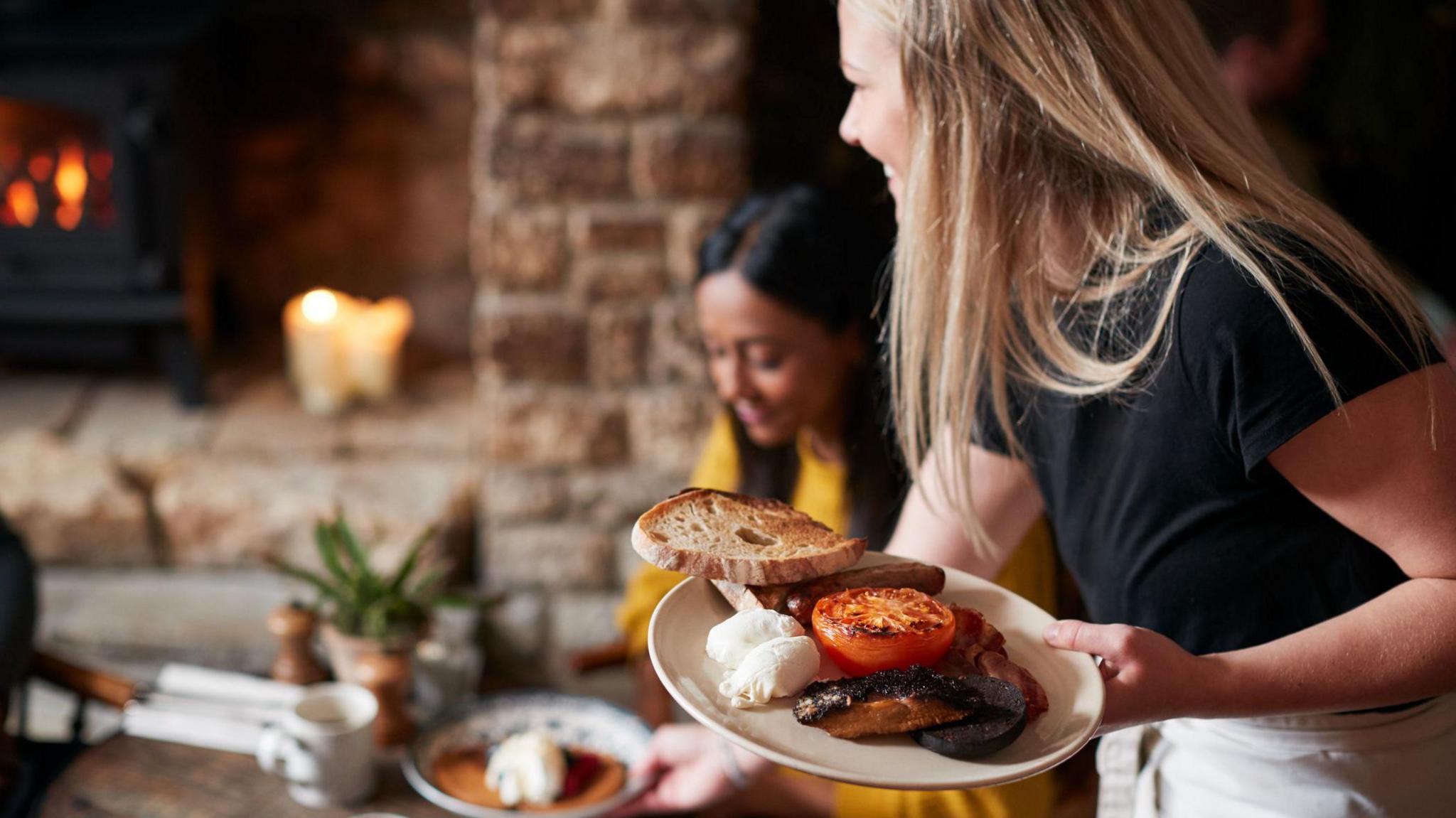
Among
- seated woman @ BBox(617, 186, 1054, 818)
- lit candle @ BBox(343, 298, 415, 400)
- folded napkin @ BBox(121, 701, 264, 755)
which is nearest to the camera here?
folded napkin @ BBox(121, 701, 264, 755)

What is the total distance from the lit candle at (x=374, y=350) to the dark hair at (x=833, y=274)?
1113mm

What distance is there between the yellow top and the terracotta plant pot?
331 mm

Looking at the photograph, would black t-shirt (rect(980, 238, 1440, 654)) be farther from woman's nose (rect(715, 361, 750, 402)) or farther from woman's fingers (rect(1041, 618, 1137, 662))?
woman's nose (rect(715, 361, 750, 402))

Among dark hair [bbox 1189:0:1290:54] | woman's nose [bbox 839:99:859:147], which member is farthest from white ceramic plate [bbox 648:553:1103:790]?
dark hair [bbox 1189:0:1290:54]

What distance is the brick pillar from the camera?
2.17 meters

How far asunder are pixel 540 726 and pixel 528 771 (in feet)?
0.47

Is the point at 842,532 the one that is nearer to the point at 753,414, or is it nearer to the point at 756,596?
the point at 753,414

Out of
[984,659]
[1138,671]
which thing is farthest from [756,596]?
[1138,671]

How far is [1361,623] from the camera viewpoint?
35.8 inches

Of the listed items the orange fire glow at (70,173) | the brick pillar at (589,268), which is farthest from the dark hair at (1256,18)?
the orange fire glow at (70,173)

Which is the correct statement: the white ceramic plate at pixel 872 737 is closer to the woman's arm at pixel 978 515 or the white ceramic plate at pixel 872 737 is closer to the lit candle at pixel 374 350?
the woman's arm at pixel 978 515

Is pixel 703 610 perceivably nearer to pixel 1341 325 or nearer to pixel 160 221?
pixel 1341 325

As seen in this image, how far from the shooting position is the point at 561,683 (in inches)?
97.3

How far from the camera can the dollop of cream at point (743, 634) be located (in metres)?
0.85
